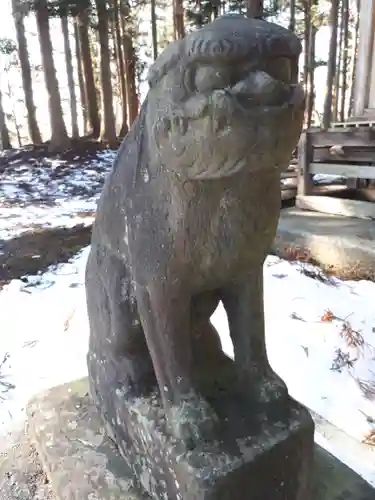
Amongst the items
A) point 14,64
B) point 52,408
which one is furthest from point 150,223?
point 14,64

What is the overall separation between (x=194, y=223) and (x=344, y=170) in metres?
3.32

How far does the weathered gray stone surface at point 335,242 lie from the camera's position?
3047mm

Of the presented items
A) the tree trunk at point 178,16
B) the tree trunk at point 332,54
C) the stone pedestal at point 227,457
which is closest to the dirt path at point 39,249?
the stone pedestal at point 227,457

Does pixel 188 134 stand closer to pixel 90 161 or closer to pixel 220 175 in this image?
pixel 220 175

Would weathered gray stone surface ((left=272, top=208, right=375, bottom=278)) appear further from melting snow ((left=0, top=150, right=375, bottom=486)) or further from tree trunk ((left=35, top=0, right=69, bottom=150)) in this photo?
tree trunk ((left=35, top=0, right=69, bottom=150))

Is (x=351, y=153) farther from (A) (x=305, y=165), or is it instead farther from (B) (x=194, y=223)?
(B) (x=194, y=223)

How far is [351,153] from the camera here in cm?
410

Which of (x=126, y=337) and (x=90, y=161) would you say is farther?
(x=90, y=161)

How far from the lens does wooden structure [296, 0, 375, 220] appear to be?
376 cm

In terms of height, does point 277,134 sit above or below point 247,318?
above

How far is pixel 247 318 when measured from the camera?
1.04 m

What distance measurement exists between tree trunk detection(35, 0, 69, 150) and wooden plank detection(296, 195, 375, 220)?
5.86 m

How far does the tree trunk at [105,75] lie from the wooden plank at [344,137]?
19.6 ft

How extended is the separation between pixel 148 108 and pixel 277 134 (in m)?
0.26
